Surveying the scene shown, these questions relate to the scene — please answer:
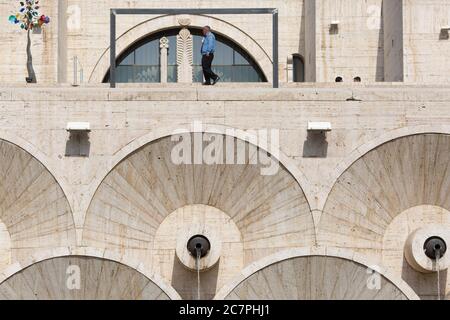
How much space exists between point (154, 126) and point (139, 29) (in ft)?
36.3

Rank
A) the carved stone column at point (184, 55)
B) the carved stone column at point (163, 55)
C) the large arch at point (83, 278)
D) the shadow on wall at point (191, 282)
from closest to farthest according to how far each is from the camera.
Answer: the large arch at point (83, 278) → the shadow on wall at point (191, 282) → the carved stone column at point (184, 55) → the carved stone column at point (163, 55)

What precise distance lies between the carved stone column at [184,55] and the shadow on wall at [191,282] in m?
9.99

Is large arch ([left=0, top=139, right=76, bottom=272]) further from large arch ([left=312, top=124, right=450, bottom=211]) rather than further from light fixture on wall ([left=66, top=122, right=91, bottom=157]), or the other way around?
large arch ([left=312, top=124, right=450, bottom=211])

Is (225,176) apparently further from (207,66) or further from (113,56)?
(113,56)

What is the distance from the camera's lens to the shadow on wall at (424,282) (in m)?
31.3

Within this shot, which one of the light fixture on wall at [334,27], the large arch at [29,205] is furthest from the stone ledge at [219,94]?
the light fixture on wall at [334,27]

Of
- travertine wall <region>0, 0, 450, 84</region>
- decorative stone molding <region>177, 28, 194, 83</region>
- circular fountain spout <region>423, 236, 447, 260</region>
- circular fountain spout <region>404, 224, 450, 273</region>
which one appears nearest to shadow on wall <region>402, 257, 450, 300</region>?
circular fountain spout <region>404, 224, 450, 273</region>

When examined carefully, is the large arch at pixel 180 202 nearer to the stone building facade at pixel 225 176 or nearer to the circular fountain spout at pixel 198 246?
the stone building facade at pixel 225 176

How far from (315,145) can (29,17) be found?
999cm

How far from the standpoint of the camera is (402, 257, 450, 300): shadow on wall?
31.3m

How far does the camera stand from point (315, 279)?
98.8 ft

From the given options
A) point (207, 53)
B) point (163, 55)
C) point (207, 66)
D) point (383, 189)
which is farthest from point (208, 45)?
point (163, 55)
